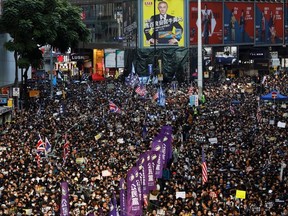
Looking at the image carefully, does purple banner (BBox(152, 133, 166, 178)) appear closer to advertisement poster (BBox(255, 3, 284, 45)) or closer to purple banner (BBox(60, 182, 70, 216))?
purple banner (BBox(60, 182, 70, 216))

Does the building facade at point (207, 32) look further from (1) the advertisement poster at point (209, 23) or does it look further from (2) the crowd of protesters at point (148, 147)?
(2) the crowd of protesters at point (148, 147)

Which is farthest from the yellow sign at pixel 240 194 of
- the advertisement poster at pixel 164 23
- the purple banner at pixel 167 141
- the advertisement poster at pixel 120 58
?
the advertisement poster at pixel 120 58

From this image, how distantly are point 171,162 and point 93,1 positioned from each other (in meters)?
80.8

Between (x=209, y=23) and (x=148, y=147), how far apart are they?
193 feet

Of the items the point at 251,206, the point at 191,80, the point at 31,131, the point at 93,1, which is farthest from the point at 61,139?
the point at 93,1

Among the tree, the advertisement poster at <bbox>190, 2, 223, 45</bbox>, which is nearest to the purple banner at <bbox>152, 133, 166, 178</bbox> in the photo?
the tree

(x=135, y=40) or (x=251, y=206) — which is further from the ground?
(x=135, y=40)

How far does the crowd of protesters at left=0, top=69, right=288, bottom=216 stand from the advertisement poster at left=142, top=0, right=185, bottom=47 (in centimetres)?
3465

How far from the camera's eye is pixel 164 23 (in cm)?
9131

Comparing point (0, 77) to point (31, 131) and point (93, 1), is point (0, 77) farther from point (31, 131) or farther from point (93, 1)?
point (93, 1)

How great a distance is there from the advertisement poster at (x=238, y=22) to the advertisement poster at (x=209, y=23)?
1298 mm

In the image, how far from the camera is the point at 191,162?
1369 inches

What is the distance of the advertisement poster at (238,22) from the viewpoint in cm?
9925

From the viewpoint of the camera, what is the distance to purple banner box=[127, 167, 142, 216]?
25578 millimetres
